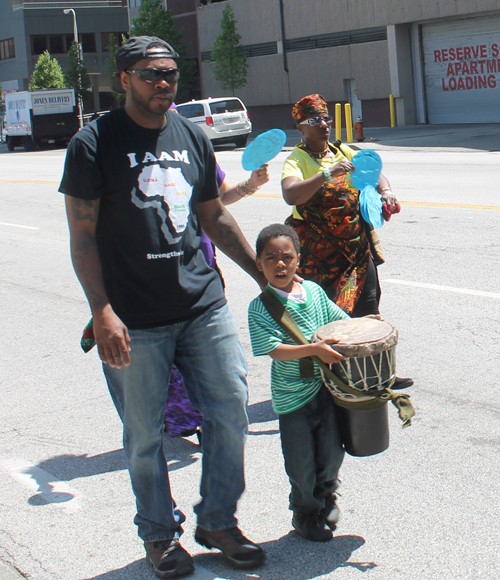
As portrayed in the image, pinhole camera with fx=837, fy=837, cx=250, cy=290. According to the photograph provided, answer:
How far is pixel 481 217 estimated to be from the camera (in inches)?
422

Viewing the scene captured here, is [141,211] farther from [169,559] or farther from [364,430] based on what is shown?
[169,559]

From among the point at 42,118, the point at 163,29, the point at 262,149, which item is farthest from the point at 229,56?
the point at 262,149

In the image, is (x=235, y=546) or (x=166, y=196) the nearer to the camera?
(x=166, y=196)

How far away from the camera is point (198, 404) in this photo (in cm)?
334

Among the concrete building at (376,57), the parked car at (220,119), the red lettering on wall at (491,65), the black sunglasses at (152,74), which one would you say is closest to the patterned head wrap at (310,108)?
the black sunglasses at (152,74)

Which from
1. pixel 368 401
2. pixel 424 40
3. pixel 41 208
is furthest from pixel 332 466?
pixel 424 40

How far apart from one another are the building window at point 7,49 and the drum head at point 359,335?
73436 mm

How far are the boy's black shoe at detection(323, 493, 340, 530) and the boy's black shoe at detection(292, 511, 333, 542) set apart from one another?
0.13 feet

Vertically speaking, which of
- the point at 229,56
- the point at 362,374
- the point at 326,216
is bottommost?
the point at 362,374

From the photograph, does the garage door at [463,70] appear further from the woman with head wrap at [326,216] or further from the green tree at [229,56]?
the woman with head wrap at [326,216]

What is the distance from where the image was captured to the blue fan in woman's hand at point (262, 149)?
4324 mm

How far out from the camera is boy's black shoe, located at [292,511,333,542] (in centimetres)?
338

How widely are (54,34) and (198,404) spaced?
72.8 meters

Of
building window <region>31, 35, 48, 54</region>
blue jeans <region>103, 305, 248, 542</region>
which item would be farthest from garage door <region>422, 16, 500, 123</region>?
building window <region>31, 35, 48, 54</region>
